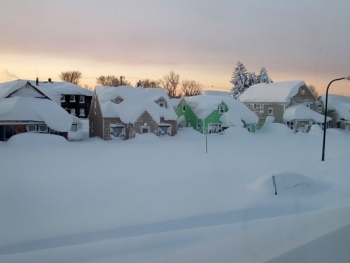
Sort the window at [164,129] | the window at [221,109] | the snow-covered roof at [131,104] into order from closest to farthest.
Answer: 1. the snow-covered roof at [131,104]
2. the window at [164,129]
3. the window at [221,109]

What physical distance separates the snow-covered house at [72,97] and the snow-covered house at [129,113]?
593 inches

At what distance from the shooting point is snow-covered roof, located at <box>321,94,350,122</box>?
1693 inches

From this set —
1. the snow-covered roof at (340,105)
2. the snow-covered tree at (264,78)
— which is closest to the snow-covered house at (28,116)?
the snow-covered tree at (264,78)

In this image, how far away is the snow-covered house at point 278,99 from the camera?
40.9 m

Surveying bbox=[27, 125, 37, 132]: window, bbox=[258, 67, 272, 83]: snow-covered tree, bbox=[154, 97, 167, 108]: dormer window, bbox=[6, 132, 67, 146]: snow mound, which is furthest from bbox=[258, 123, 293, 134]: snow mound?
bbox=[27, 125, 37, 132]: window

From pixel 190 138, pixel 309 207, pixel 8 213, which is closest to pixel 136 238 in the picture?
pixel 8 213

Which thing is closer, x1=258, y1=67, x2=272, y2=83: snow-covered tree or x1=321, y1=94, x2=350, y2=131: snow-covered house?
x1=321, y1=94, x2=350, y2=131: snow-covered house

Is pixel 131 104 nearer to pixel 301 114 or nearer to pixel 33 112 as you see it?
pixel 33 112

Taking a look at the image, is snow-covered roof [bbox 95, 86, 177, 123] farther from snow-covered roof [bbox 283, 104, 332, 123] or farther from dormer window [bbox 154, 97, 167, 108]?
snow-covered roof [bbox 283, 104, 332, 123]

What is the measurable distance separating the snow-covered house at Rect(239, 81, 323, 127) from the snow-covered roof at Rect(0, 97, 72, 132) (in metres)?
26.2

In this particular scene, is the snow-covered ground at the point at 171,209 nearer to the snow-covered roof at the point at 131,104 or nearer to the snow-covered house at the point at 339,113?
the snow-covered roof at the point at 131,104

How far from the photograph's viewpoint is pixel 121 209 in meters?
→ 9.33

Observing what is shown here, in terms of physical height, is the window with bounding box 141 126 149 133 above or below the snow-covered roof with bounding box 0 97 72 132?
below

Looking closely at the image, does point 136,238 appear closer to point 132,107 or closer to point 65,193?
point 65,193
